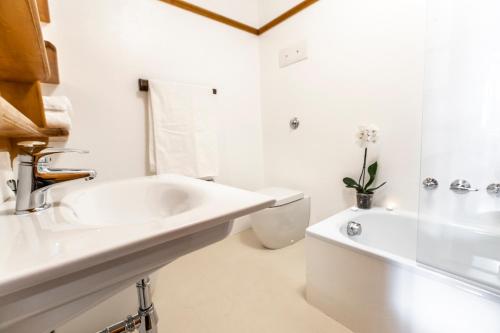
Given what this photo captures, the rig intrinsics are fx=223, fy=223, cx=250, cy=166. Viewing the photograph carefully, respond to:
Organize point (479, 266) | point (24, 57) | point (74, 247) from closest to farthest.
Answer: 1. point (74, 247)
2. point (24, 57)
3. point (479, 266)

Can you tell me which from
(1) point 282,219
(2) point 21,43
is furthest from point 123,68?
(1) point 282,219

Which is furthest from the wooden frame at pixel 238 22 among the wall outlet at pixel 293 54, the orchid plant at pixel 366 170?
the orchid plant at pixel 366 170

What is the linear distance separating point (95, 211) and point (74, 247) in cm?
46

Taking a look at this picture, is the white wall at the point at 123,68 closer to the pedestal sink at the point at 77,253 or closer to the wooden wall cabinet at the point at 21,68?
the wooden wall cabinet at the point at 21,68

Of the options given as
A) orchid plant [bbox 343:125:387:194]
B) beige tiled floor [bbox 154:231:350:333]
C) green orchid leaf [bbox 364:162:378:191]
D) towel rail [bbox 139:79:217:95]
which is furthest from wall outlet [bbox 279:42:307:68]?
beige tiled floor [bbox 154:231:350:333]

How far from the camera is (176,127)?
1.60 m

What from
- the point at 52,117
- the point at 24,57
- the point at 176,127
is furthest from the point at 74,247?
the point at 176,127

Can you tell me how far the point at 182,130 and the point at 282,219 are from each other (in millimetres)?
992

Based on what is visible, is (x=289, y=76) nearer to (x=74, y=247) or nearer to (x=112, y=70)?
(x=112, y=70)

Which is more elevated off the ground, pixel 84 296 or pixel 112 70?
pixel 112 70

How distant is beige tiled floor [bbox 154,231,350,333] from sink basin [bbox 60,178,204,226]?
66 centimetres

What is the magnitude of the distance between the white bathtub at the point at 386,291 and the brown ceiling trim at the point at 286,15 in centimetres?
161

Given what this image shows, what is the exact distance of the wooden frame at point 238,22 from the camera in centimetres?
166

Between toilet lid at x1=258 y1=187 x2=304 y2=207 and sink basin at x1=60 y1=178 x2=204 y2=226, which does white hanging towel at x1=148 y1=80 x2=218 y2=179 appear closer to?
toilet lid at x1=258 y1=187 x2=304 y2=207
